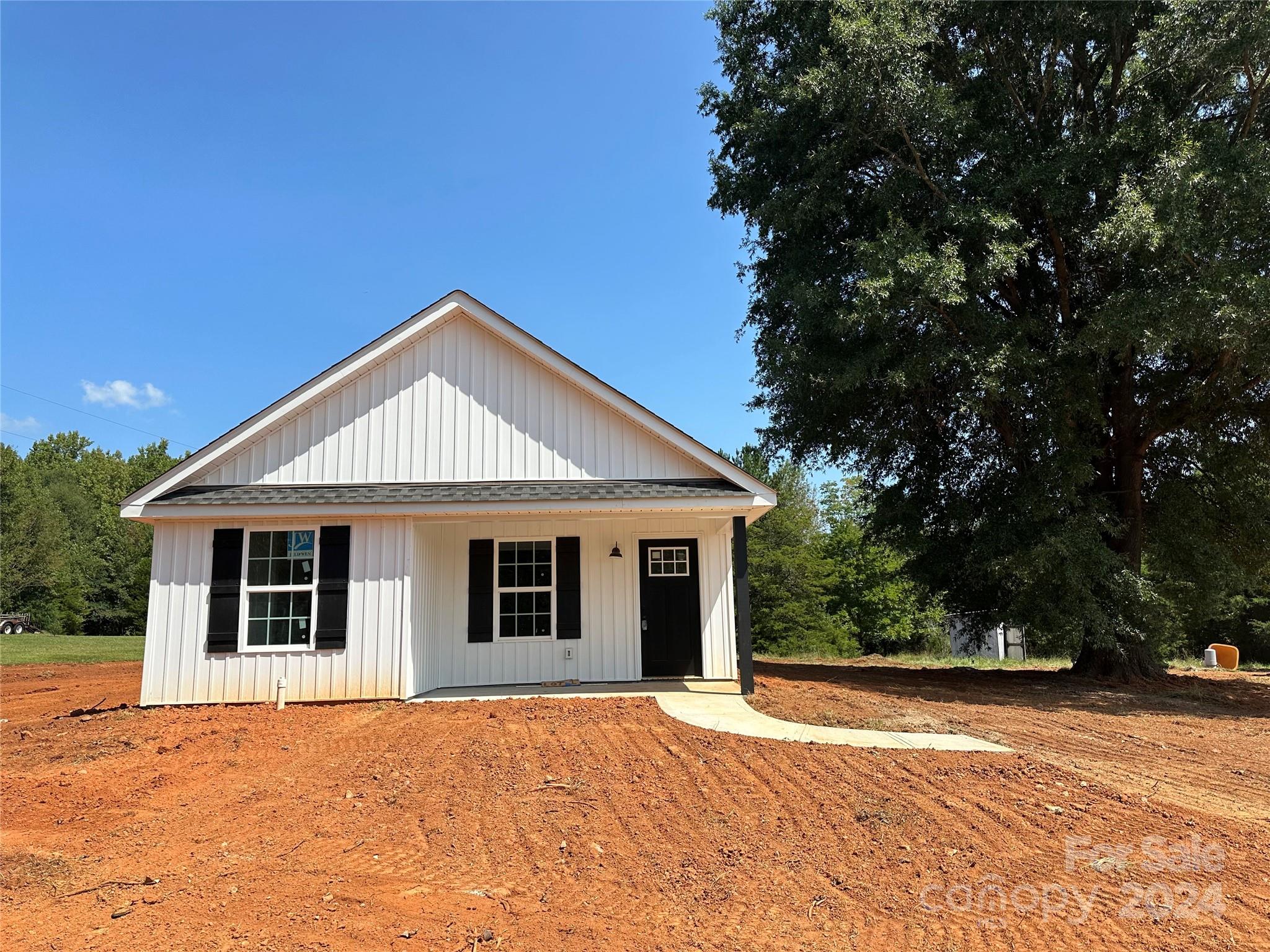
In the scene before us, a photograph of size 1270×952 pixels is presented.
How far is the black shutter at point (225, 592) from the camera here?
1030cm

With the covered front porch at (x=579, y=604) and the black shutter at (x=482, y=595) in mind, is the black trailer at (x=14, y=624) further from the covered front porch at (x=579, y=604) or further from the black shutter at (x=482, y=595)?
the black shutter at (x=482, y=595)

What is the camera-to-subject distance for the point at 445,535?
12031 millimetres

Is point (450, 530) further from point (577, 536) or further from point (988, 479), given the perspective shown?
point (988, 479)

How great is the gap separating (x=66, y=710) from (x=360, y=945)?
9.41 m

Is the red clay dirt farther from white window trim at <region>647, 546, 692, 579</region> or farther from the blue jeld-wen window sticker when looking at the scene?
white window trim at <region>647, 546, 692, 579</region>

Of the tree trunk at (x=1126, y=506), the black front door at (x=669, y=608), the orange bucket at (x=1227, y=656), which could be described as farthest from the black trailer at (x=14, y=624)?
the orange bucket at (x=1227, y=656)

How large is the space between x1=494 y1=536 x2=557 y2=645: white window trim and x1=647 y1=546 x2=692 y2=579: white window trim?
1.51 metres

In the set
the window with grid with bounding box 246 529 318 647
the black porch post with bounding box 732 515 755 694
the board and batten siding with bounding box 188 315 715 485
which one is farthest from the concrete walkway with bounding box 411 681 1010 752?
the board and batten siding with bounding box 188 315 715 485

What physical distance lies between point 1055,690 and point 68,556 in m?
48.6

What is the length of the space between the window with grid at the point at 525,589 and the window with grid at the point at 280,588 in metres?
2.73

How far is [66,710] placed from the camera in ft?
35.4

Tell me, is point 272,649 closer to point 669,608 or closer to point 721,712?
point 669,608

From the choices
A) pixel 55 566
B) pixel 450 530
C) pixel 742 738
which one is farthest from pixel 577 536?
pixel 55 566

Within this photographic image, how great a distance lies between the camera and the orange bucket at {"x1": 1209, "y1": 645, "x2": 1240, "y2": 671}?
63.4 feet
